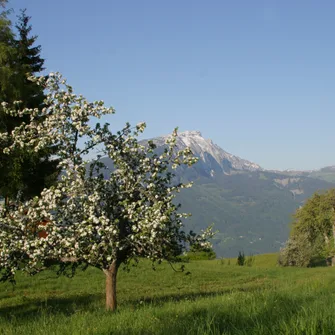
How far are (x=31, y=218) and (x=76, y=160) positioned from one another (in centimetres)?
260

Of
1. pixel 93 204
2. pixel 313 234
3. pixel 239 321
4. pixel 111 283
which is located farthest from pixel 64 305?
pixel 313 234

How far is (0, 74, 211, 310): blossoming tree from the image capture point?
1447 centimetres

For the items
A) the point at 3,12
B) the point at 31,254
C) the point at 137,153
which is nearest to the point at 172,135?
the point at 137,153

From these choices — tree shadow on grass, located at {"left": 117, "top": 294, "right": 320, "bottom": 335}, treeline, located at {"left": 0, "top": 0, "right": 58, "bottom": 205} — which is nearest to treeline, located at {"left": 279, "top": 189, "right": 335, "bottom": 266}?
treeline, located at {"left": 0, "top": 0, "right": 58, "bottom": 205}

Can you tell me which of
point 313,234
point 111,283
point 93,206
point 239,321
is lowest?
point 313,234

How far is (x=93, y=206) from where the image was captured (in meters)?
14.7

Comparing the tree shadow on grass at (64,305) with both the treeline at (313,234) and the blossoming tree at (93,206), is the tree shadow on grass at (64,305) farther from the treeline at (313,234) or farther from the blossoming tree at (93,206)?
the treeline at (313,234)

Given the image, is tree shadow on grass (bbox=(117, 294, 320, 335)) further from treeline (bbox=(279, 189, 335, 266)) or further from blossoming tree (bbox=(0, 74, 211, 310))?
treeline (bbox=(279, 189, 335, 266))

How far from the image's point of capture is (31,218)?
49.6 ft

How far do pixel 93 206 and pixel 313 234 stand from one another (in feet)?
286

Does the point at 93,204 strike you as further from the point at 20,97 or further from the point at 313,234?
the point at 313,234

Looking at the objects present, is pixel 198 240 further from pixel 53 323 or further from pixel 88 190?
pixel 53 323

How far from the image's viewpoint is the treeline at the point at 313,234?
8544 centimetres

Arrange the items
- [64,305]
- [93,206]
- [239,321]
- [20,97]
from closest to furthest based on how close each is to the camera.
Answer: [239,321] → [93,206] → [64,305] → [20,97]
